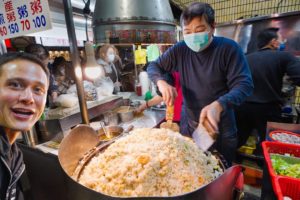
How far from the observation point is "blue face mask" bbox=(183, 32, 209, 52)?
199cm

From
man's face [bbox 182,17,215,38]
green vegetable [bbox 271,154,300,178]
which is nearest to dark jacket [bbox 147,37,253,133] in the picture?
man's face [bbox 182,17,215,38]

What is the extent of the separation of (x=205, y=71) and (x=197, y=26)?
0.50m

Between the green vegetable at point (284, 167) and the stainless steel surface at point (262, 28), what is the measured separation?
385 cm

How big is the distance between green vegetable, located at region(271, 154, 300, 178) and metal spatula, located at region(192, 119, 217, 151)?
3.44ft

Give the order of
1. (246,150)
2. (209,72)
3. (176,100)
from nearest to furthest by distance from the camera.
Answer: (209,72) → (176,100) → (246,150)

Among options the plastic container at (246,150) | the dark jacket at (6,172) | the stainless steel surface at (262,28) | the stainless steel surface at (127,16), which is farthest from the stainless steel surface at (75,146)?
the stainless steel surface at (262,28)

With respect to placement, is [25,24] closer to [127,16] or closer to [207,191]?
[127,16]

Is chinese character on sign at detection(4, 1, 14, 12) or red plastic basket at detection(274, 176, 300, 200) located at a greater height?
chinese character on sign at detection(4, 1, 14, 12)

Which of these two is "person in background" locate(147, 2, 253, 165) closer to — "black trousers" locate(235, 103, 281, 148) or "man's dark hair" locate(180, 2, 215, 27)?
"man's dark hair" locate(180, 2, 215, 27)

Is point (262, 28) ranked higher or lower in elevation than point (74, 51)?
higher

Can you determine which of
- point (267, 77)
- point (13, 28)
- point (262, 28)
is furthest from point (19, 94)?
point (262, 28)

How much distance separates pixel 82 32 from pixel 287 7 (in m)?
6.32

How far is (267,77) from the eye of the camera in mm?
3631

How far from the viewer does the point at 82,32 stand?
6.64 m
